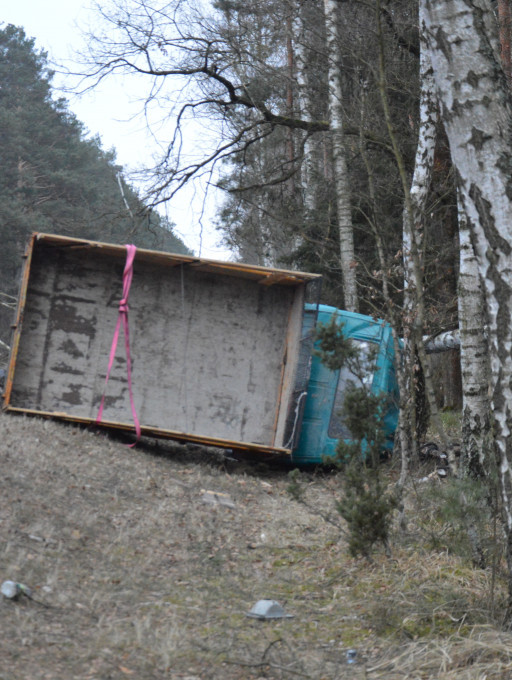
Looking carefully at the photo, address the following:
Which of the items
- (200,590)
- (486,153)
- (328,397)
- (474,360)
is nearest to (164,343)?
(328,397)

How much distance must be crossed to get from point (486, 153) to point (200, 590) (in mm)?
3025

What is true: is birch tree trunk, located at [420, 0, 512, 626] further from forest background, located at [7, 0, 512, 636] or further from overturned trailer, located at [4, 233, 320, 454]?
overturned trailer, located at [4, 233, 320, 454]

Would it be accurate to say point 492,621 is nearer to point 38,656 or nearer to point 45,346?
point 38,656

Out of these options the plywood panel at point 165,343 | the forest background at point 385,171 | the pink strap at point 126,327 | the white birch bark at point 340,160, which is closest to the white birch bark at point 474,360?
the forest background at point 385,171

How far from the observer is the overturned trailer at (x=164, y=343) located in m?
9.48

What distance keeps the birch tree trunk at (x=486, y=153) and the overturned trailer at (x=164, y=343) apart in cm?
551

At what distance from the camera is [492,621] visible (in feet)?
12.8

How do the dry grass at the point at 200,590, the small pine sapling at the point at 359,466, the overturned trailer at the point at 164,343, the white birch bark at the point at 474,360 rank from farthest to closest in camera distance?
the overturned trailer at the point at 164,343 → the white birch bark at the point at 474,360 → the small pine sapling at the point at 359,466 → the dry grass at the point at 200,590

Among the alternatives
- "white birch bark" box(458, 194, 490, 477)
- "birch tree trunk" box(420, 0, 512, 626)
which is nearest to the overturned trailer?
"white birch bark" box(458, 194, 490, 477)

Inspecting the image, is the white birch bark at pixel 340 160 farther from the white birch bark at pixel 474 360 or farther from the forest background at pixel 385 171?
the white birch bark at pixel 474 360

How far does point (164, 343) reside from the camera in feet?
31.8

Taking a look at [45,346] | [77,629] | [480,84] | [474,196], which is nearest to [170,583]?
[77,629]

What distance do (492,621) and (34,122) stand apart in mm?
35366

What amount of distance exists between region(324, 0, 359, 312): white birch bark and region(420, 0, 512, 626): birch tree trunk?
8.59 metres
